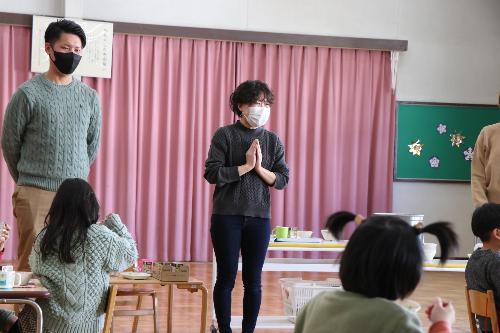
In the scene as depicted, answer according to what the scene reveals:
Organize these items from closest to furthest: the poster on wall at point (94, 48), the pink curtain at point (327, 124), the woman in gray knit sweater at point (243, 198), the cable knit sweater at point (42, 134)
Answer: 1. the cable knit sweater at point (42, 134)
2. the woman in gray knit sweater at point (243, 198)
3. the poster on wall at point (94, 48)
4. the pink curtain at point (327, 124)

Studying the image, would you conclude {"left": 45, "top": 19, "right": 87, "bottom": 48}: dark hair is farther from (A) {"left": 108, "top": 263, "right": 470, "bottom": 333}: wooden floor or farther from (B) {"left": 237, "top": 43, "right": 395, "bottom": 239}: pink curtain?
(B) {"left": 237, "top": 43, "right": 395, "bottom": 239}: pink curtain

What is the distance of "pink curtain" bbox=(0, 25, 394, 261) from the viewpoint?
8.58m

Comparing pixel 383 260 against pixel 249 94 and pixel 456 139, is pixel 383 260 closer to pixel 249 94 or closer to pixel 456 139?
pixel 249 94

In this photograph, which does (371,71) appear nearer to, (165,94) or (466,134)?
(466,134)

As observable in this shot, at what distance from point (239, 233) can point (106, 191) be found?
471cm

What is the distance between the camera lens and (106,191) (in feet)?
28.1

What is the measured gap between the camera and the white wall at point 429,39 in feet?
29.6

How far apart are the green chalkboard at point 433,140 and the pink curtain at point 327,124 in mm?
165

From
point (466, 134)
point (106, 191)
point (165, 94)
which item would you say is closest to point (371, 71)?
point (466, 134)

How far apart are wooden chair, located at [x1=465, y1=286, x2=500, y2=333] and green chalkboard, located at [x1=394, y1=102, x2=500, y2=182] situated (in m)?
5.88

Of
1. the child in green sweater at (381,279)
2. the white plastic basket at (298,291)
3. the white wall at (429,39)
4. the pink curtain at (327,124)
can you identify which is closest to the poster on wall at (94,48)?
the pink curtain at (327,124)

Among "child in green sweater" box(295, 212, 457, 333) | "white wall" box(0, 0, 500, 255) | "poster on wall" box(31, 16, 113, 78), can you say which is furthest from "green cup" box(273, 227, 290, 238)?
"white wall" box(0, 0, 500, 255)

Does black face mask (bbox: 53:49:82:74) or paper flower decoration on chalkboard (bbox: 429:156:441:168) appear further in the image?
Answer: paper flower decoration on chalkboard (bbox: 429:156:441:168)

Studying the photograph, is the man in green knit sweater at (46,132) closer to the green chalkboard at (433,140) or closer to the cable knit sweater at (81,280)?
the cable knit sweater at (81,280)
